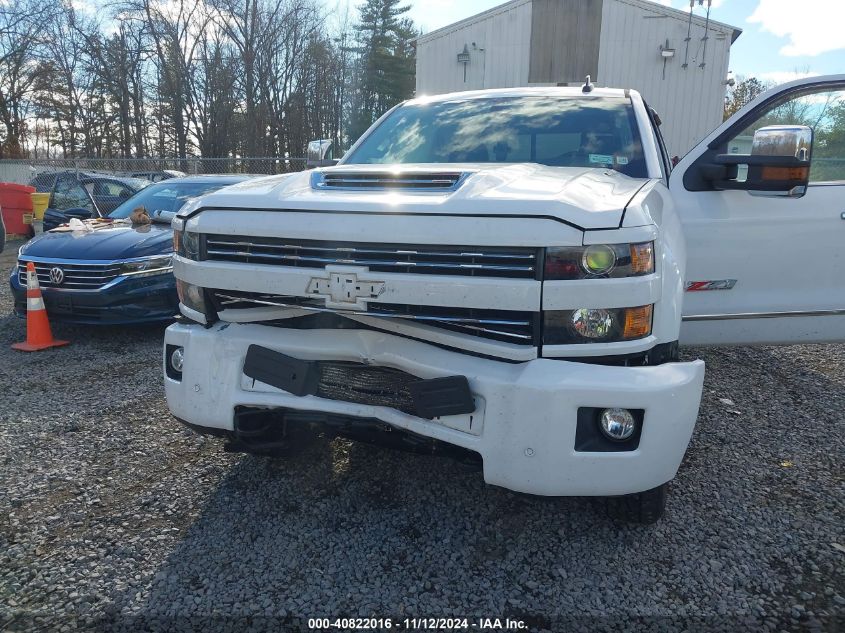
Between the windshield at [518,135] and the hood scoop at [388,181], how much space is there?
82 cm

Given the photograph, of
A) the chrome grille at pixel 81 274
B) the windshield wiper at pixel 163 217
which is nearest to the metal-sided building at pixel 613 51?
the windshield wiper at pixel 163 217

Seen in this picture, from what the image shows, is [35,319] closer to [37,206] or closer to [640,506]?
[640,506]

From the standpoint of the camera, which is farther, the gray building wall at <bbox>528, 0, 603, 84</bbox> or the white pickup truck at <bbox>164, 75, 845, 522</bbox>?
the gray building wall at <bbox>528, 0, 603, 84</bbox>

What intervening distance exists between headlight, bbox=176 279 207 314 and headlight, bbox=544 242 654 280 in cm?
148

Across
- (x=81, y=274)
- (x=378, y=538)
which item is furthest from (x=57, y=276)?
(x=378, y=538)

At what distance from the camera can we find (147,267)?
217 inches

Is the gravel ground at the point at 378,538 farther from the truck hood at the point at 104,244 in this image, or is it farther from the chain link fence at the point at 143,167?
the chain link fence at the point at 143,167

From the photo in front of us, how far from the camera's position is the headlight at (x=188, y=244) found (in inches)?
101

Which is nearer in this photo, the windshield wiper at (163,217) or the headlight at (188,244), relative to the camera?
the headlight at (188,244)

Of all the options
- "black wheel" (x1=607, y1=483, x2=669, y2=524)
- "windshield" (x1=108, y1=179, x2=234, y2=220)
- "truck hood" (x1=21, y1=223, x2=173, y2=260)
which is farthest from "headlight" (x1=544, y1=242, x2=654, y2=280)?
"windshield" (x1=108, y1=179, x2=234, y2=220)

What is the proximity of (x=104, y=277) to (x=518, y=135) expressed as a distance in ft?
12.9

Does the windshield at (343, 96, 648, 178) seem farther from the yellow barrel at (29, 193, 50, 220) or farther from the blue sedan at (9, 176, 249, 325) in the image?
the yellow barrel at (29, 193, 50, 220)

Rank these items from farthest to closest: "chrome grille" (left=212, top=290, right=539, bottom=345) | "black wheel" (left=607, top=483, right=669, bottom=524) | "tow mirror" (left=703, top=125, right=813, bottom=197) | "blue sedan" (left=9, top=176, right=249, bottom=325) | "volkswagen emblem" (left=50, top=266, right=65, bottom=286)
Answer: "volkswagen emblem" (left=50, top=266, right=65, bottom=286) < "blue sedan" (left=9, top=176, right=249, bottom=325) < "tow mirror" (left=703, top=125, right=813, bottom=197) < "black wheel" (left=607, top=483, right=669, bottom=524) < "chrome grille" (left=212, top=290, right=539, bottom=345)

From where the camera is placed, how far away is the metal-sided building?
17719 millimetres
